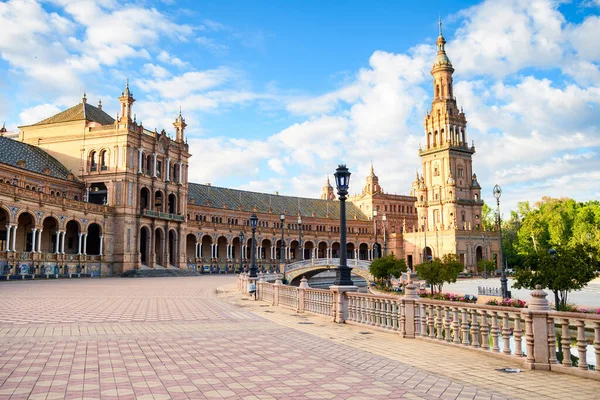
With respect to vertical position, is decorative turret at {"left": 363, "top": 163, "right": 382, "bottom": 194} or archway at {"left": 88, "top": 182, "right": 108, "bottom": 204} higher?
decorative turret at {"left": 363, "top": 163, "right": 382, "bottom": 194}

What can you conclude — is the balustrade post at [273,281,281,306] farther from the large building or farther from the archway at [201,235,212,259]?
the archway at [201,235,212,259]

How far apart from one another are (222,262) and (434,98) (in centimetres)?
4891

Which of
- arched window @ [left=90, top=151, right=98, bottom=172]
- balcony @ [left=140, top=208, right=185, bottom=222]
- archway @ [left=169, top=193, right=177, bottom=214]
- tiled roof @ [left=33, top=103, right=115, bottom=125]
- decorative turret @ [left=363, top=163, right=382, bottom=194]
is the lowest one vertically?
balcony @ [left=140, top=208, right=185, bottom=222]

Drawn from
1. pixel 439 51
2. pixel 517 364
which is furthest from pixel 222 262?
pixel 517 364

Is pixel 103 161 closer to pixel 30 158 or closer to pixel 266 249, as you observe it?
pixel 30 158

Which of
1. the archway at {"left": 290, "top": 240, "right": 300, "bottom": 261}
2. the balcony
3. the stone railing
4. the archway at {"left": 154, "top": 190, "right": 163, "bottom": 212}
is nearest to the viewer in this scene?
the stone railing

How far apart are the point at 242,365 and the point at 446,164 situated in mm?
87256

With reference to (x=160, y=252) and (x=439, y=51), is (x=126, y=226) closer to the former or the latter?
(x=160, y=252)

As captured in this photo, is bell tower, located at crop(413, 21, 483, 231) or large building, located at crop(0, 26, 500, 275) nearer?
large building, located at crop(0, 26, 500, 275)

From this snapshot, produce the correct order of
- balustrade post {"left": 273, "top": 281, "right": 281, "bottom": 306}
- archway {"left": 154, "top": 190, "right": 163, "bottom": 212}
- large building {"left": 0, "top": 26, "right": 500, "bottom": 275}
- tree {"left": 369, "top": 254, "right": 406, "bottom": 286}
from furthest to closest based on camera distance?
archway {"left": 154, "top": 190, "right": 163, "bottom": 212} → large building {"left": 0, "top": 26, "right": 500, "bottom": 275} → tree {"left": 369, "top": 254, "right": 406, "bottom": 286} → balustrade post {"left": 273, "top": 281, "right": 281, "bottom": 306}

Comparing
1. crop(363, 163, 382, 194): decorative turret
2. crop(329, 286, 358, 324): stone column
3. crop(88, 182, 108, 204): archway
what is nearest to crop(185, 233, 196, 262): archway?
crop(88, 182, 108, 204): archway

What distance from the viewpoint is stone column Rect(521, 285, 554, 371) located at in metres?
8.55

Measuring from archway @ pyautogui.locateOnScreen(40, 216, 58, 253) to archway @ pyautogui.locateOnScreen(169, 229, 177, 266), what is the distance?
682 inches

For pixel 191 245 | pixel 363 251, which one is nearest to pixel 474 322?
pixel 191 245
